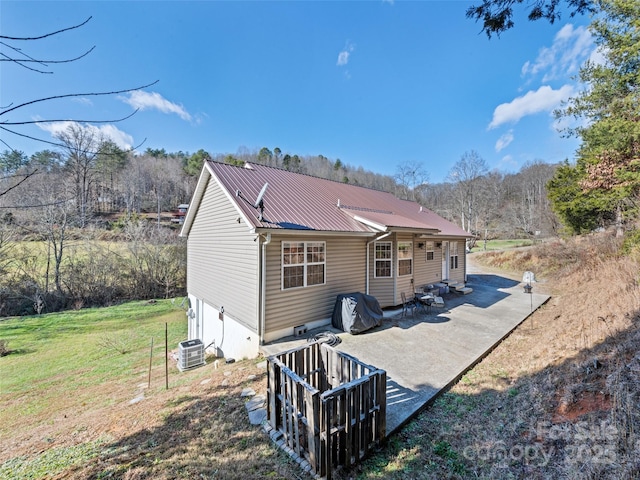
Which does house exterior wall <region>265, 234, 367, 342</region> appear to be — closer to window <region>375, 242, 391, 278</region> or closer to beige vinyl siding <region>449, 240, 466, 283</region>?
window <region>375, 242, 391, 278</region>

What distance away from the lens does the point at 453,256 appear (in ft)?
43.4

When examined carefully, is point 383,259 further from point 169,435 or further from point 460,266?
point 169,435

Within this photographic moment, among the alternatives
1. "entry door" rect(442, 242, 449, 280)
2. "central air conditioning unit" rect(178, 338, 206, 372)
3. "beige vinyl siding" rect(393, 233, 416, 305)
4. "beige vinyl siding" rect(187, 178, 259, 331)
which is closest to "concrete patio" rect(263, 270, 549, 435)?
"beige vinyl siding" rect(393, 233, 416, 305)

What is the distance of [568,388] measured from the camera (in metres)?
3.54

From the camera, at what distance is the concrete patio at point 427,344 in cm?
439

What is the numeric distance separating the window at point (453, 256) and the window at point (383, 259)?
5.55 meters

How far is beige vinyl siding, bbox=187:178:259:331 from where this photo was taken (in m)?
6.96

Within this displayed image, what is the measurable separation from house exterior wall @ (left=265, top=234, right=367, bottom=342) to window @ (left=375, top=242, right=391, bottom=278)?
66 cm

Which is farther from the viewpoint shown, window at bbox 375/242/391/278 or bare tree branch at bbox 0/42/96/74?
window at bbox 375/242/391/278

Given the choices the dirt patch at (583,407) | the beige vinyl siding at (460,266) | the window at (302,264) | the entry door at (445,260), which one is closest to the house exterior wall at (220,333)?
the window at (302,264)

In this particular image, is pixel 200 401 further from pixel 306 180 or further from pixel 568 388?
pixel 306 180

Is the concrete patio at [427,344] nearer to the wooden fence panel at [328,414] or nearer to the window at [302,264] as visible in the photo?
the wooden fence panel at [328,414]

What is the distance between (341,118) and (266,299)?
52.8 feet

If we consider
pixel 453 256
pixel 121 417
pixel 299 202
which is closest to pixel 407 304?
pixel 453 256
